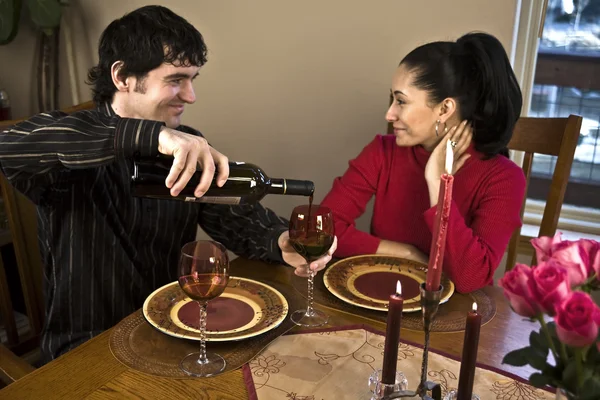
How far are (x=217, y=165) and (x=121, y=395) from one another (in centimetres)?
41

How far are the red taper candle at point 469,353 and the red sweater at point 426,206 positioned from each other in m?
0.52

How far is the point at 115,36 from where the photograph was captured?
4.62 feet

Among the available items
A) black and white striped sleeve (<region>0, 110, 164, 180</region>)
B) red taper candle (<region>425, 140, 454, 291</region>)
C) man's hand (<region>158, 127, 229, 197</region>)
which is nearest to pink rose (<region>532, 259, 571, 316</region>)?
red taper candle (<region>425, 140, 454, 291</region>)

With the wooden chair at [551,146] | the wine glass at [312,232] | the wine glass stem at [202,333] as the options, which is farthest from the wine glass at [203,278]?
the wooden chair at [551,146]

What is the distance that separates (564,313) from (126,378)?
654mm

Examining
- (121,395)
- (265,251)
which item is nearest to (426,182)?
(265,251)

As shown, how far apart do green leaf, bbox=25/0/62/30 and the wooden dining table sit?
1.77m

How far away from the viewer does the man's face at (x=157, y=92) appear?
1.39 m

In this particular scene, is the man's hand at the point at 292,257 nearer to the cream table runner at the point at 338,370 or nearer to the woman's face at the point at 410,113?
the cream table runner at the point at 338,370

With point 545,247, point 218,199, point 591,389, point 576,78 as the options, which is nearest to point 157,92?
point 218,199

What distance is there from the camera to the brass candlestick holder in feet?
2.32

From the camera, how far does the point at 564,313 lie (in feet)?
1.88

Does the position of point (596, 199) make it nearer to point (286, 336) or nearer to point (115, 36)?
point (286, 336)

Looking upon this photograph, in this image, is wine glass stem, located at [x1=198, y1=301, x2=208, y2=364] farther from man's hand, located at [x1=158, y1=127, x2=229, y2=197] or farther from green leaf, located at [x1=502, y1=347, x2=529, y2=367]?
green leaf, located at [x1=502, y1=347, x2=529, y2=367]
